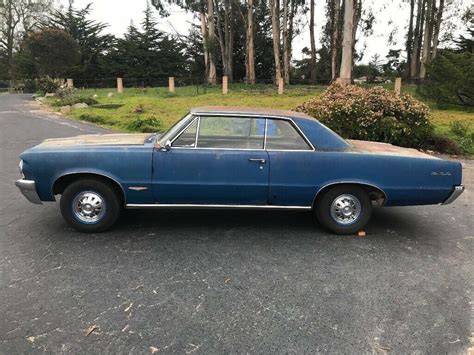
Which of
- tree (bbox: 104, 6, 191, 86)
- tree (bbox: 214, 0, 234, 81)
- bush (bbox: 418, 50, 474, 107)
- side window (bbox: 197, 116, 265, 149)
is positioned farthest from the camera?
tree (bbox: 104, 6, 191, 86)

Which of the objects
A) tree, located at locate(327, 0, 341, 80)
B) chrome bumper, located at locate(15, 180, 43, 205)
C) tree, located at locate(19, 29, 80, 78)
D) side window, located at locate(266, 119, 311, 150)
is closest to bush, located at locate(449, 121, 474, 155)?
side window, located at locate(266, 119, 311, 150)

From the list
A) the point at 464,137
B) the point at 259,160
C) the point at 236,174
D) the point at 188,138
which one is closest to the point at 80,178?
the point at 188,138

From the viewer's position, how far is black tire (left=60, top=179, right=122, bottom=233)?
4625mm

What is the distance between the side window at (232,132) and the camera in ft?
15.7

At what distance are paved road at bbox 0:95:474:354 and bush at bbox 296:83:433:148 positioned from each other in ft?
14.3

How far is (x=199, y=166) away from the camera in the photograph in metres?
4.59

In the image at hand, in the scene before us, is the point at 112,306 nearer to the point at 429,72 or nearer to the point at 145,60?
the point at 429,72

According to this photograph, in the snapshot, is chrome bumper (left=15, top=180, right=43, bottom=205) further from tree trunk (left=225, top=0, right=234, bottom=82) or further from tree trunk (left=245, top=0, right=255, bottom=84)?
tree trunk (left=225, top=0, right=234, bottom=82)

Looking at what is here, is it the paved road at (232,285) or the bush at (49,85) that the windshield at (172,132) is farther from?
the bush at (49,85)

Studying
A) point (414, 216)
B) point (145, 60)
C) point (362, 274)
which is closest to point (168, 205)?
point (362, 274)

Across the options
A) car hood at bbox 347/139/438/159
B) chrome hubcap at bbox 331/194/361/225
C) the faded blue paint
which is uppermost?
car hood at bbox 347/139/438/159

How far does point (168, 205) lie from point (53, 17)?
52865 mm

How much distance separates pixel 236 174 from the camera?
15.2ft

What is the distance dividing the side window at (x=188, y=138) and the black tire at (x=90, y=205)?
34.6 inches
